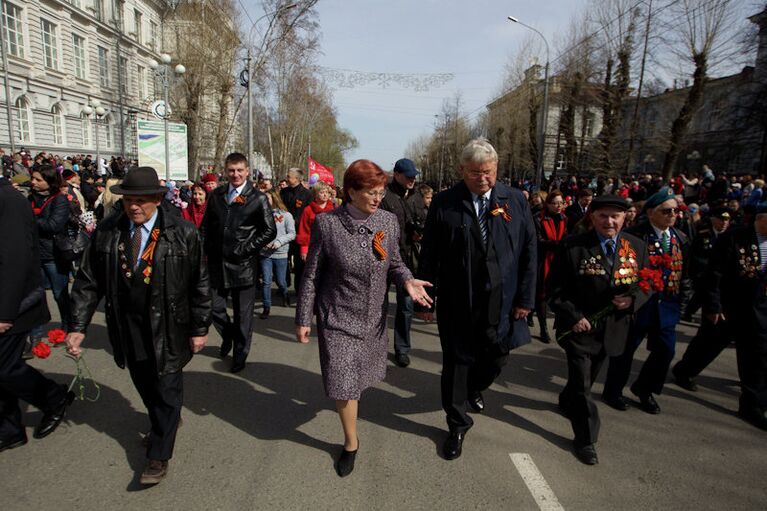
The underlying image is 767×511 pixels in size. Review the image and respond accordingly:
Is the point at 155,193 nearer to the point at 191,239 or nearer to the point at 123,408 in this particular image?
the point at 191,239

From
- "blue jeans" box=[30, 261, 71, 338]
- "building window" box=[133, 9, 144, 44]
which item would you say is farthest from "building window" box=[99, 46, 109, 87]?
"blue jeans" box=[30, 261, 71, 338]

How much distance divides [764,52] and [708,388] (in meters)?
28.2

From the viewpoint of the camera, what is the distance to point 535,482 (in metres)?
2.97

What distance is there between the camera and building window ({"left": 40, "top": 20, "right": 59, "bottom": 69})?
3150 cm

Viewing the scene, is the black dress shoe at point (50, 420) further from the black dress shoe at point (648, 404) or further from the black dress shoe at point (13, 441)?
the black dress shoe at point (648, 404)

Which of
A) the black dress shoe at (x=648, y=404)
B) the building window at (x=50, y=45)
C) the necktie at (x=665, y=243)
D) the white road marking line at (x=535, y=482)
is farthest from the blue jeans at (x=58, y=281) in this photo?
the building window at (x=50, y=45)

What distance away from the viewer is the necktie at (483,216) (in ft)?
10.4

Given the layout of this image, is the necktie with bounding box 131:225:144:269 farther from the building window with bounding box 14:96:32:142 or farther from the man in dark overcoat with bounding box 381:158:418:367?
the building window with bounding box 14:96:32:142

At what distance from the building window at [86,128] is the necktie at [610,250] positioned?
137 ft

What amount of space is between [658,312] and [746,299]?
820mm

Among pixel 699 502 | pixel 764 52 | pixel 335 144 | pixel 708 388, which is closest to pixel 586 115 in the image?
pixel 764 52

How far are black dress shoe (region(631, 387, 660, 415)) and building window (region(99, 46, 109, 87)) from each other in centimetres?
4580

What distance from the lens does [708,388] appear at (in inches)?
186

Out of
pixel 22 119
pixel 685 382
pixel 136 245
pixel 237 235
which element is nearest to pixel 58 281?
pixel 237 235
